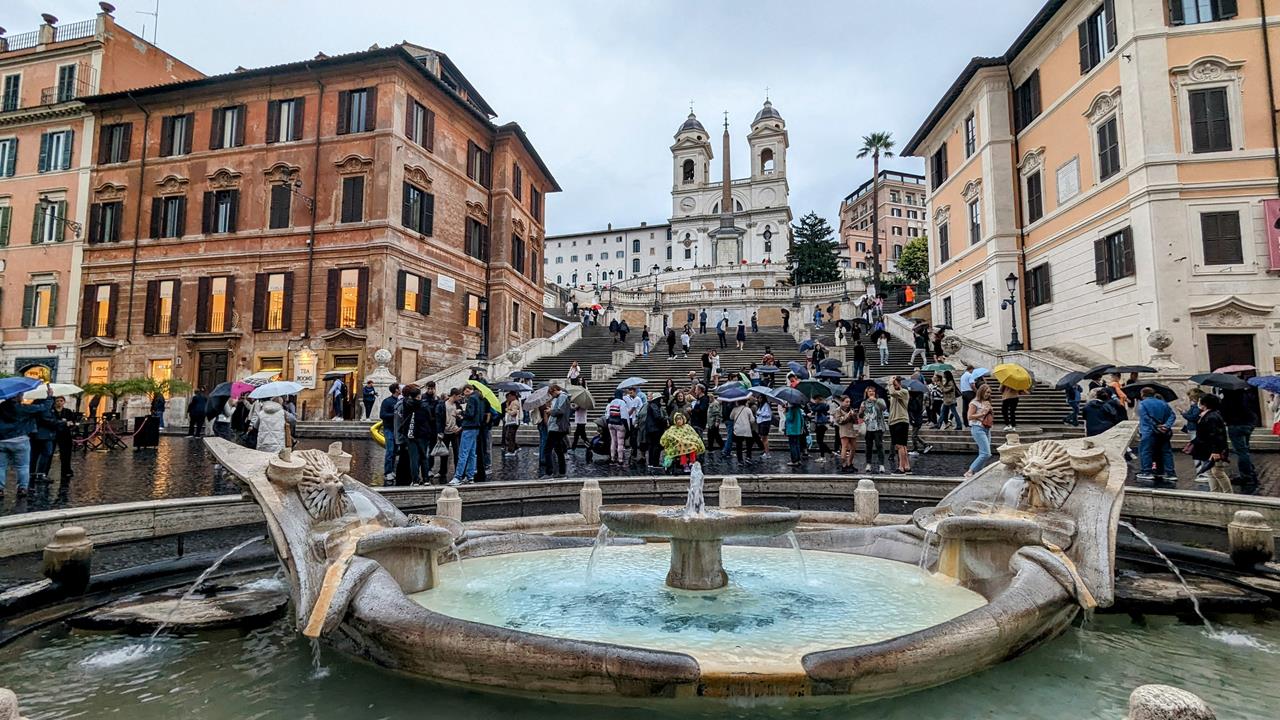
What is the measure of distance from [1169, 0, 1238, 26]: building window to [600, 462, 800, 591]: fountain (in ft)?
70.9

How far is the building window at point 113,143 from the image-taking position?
2995 centimetres

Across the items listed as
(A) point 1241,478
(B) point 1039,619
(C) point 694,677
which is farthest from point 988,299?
(C) point 694,677

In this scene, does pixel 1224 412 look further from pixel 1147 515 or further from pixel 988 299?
pixel 988 299

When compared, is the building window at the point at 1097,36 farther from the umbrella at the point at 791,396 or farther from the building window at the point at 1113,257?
the umbrella at the point at 791,396

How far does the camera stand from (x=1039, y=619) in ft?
12.7

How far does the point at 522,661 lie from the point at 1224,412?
1079 cm

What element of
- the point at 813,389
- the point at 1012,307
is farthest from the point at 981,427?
the point at 1012,307

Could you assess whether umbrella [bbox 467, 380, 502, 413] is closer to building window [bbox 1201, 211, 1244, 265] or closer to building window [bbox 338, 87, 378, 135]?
building window [bbox 1201, 211, 1244, 265]

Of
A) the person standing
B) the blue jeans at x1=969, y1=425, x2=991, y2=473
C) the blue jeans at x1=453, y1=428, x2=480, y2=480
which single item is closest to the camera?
the blue jeans at x1=969, y1=425, x2=991, y2=473

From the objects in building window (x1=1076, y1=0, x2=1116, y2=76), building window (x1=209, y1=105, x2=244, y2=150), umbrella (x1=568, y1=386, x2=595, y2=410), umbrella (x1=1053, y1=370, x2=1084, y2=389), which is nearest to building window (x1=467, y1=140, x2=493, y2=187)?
building window (x1=209, y1=105, x2=244, y2=150)

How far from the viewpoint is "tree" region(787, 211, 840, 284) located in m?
59.1

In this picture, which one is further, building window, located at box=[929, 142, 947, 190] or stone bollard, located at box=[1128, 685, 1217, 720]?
building window, located at box=[929, 142, 947, 190]

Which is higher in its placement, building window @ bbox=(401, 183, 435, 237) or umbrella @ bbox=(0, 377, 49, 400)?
building window @ bbox=(401, 183, 435, 237)

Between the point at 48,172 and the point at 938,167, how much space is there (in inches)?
1650
